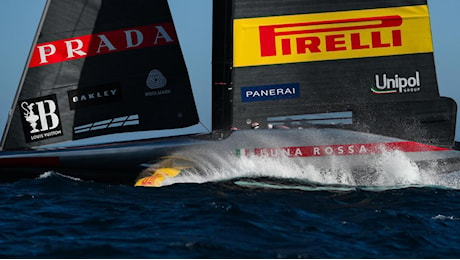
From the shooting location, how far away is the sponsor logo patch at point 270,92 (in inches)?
389

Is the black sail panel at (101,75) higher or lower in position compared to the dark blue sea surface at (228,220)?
higher

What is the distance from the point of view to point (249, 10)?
980 cm

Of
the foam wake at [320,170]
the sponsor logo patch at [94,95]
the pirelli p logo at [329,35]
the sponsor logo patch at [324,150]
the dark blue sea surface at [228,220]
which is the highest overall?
the pirelli p logo at [329,35]

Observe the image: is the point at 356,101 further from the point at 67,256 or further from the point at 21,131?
the point at 67,256

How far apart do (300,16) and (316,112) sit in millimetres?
1498

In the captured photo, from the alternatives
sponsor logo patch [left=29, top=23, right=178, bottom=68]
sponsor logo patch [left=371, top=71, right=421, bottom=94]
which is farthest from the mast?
sponsor logo patch [left=371, top=71, right=421, bottom=94]

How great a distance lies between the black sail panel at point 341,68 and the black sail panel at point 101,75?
1237 millimetres

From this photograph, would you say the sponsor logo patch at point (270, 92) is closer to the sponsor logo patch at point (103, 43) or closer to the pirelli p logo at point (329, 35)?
the pirelli p logo at point (329, 35)

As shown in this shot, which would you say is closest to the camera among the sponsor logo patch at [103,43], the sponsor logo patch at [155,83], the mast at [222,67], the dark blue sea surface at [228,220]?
the dark blue sea surface at [228,220]

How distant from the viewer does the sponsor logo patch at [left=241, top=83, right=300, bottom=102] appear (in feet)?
32.4

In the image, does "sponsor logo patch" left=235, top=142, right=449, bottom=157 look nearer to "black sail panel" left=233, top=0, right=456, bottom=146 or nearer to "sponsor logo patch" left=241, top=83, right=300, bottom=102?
"black sail panel" left=233, top=0, right=456, bottom=146

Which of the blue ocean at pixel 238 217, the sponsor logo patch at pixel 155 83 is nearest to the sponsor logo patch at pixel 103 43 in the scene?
the sponsor logo patch at pixel 155 83

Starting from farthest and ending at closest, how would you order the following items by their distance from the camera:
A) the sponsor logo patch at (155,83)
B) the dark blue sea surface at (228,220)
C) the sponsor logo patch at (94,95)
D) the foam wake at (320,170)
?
the sponsor logo patch at (155,83), the sponsor logo patch at (94,95), the foam wake at (320,170), the dark blue sea surface at (228,220)

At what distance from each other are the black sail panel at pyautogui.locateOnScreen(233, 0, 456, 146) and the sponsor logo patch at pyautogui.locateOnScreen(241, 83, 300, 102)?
0.02 metres
